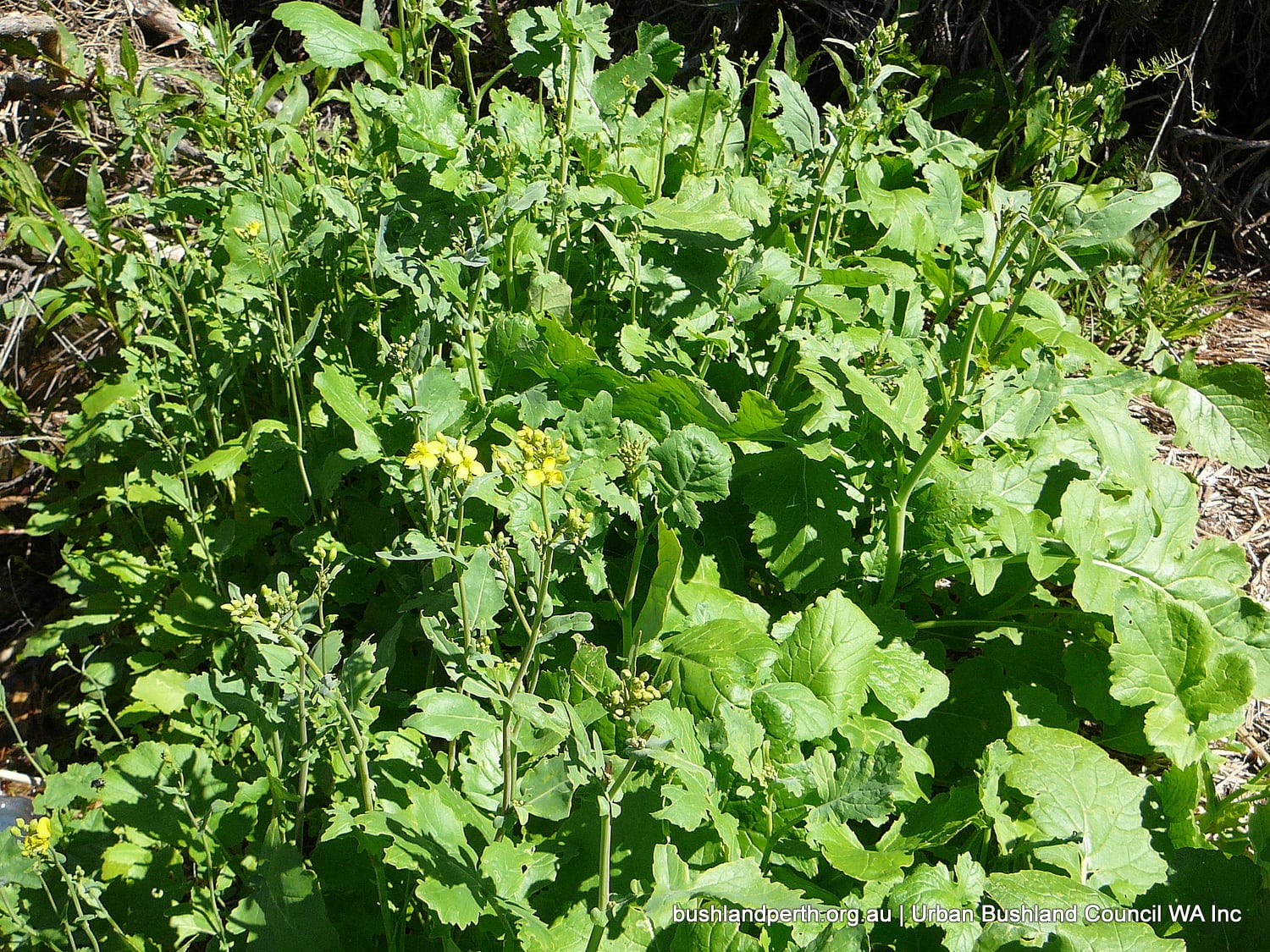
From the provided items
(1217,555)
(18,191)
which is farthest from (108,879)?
(1217,555)

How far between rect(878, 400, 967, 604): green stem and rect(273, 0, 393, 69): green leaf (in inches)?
63.7

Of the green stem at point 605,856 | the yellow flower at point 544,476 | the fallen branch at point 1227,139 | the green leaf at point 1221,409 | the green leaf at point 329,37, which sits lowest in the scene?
the green stem at point 605,856

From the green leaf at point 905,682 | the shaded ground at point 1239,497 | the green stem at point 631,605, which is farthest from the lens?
the shaded ground at point 1239,497

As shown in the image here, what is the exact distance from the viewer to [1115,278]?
101 inches

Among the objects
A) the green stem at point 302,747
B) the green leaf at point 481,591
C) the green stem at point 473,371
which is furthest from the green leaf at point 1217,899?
the green stem at point 473,371

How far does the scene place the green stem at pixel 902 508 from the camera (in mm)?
1886

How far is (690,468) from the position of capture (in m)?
1.80

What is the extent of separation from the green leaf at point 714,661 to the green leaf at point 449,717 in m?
0.42

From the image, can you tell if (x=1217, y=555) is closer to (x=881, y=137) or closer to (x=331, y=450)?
(x=881, y=137)

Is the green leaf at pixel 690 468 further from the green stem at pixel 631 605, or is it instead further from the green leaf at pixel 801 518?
the green leaf at pixel 801 518

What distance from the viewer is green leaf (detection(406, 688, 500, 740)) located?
1404mm

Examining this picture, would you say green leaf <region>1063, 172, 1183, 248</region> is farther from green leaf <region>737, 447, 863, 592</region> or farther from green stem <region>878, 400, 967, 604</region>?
green leaf <region>737, 447, 863, 592</region>

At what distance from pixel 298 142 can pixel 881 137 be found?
1685mm

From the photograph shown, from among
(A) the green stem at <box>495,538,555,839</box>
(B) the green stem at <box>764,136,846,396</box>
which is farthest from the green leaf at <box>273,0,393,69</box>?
(A) the green stem at <box>495,538,555,839</box>
